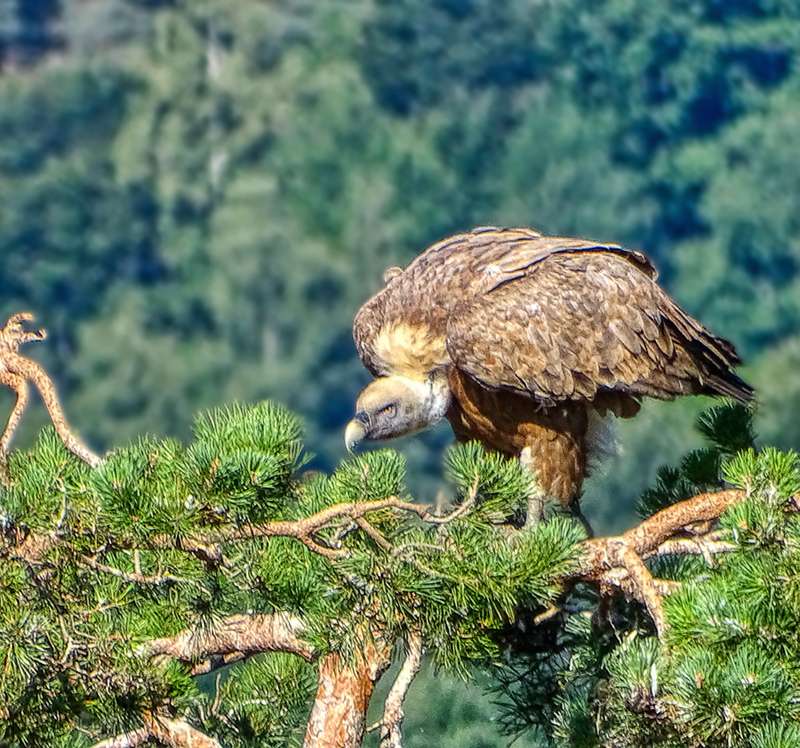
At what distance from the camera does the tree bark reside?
268 cm

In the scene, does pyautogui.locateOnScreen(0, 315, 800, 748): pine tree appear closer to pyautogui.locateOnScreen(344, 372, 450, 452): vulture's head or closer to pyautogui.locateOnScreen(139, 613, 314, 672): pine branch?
pyautogui.locateOnScreen(139, 613, 314, 672): pine branch

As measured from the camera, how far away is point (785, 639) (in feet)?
7.30

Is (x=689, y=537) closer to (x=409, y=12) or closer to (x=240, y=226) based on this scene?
(x=240, y=226)

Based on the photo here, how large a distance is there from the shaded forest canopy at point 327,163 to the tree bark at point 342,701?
17198 mm

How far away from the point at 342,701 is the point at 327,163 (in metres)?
21.3

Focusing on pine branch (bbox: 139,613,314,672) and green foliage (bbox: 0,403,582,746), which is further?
pine branch (bbox: 139,613,314,672)

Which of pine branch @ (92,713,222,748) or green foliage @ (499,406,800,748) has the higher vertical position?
green foliage @ (499,406,800,748)

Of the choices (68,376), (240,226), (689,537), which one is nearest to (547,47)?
(240,226)

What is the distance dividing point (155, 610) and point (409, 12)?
23.1 meters

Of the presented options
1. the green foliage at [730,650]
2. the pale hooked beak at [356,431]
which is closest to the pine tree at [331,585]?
the green foliage at [730,650]

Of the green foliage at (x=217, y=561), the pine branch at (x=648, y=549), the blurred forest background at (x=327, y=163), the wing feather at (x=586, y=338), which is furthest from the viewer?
the blurred forest background at (x=327, y=163)

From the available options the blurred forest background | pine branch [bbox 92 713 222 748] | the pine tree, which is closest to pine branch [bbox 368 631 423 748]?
the pine tree

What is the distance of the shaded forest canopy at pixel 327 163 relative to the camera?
2109 centimetres

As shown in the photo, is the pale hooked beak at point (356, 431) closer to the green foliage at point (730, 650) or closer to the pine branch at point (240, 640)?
the pine branch at point (240, 640)
